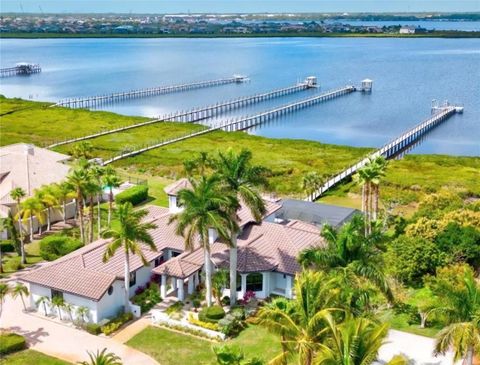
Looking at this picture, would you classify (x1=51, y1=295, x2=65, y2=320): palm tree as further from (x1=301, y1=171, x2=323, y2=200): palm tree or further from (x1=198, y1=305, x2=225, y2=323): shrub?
(x1=301, y1=171, x2=323, y2=200): palm tree

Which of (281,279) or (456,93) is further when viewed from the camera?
(456,93)

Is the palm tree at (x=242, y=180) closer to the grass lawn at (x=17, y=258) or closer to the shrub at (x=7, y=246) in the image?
the grass lawn at (x=17, y=258)

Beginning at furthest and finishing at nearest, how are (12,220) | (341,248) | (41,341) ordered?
(12,220) → (41,341) → (341,248)

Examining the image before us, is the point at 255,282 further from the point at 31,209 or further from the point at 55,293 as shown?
the point at 31,209

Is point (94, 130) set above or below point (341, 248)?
below

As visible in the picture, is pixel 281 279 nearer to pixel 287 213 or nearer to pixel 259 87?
pixel 287 213

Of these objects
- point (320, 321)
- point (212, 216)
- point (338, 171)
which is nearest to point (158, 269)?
point (212, 216)

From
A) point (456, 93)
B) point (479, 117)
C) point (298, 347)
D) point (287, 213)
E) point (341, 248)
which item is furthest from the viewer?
point (456, 93)
